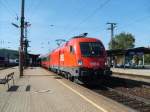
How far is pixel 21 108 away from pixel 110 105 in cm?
316

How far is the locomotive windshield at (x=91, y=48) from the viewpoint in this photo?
76.1ft

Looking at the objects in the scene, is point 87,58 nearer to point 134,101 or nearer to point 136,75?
point 134,101

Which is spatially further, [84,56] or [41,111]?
[84,56]

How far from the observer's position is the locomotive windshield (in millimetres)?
23188

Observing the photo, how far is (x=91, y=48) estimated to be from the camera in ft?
77.0

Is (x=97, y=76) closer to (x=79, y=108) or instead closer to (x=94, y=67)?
(x=94, y=67)

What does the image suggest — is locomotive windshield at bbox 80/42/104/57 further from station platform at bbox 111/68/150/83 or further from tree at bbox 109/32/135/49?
tree at bbox 109/32/135/49

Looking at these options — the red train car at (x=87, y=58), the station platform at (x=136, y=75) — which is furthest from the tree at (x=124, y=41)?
the red train car at (x=87, y=58)

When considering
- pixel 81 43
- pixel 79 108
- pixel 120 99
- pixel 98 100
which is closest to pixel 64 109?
pixel 79 108

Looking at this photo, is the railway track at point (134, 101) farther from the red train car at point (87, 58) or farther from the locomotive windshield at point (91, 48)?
the locomotive windshield at point (91, 48)

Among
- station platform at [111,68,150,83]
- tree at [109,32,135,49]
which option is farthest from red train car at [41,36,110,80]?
tree at [109,32,135,49]

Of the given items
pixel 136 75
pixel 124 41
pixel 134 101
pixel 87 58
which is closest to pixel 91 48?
pixel 87 58

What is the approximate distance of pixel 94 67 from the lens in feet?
73.7

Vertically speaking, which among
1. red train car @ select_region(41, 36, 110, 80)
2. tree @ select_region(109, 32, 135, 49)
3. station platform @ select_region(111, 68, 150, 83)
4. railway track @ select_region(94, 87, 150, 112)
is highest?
tree @ select_region(109, 32, 135, 49)
